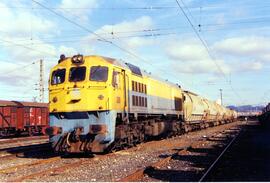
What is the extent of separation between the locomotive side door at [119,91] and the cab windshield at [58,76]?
7.27ft

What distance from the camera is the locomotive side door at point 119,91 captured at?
16.9m

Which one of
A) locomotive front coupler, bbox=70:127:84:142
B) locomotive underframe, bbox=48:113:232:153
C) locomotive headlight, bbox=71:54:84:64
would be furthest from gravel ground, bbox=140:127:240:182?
locomotive headlight, bbox=71:54:84:64

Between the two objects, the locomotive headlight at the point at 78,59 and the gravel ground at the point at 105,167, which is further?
the locomotive headlight at the point at 78,59

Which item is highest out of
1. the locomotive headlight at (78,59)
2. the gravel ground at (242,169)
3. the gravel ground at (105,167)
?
the locomotive headlight at (78,59)

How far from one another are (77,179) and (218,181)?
13.0 ft

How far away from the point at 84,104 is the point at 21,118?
71.7ft

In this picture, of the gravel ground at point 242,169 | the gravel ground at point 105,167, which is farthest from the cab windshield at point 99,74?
the gravel ground at point 242,169

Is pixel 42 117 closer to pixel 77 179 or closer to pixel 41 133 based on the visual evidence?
pixel 41 133

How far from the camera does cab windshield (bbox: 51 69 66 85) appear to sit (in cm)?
1720

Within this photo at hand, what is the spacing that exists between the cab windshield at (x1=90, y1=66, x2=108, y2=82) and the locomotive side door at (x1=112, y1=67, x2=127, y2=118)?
0.42 meters

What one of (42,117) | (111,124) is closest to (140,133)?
(111,124)

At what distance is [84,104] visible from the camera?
639 inches

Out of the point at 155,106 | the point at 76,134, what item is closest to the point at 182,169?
the point at 76,134

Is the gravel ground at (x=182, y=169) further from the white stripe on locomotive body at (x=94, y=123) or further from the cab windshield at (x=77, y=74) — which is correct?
the cab windshield at (x=77, y=74)
